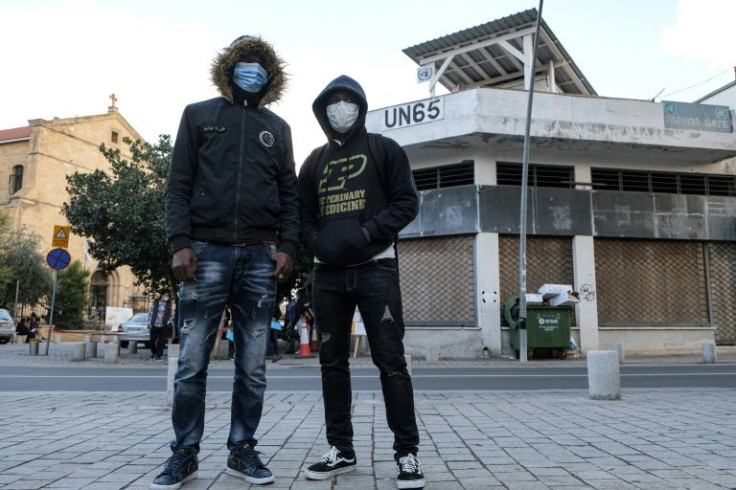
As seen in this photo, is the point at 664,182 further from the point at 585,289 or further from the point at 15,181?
the point at 15,181

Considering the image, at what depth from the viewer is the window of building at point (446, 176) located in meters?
19.0

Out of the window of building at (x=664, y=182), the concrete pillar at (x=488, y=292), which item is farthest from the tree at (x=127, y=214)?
the window of building at (x=664, y=182)

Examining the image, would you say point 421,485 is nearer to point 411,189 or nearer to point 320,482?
point 320,482

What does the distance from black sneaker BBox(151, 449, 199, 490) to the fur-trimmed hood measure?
6.68 feet

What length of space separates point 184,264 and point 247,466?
1117 millimetres

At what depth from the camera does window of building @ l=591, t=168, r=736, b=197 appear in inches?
772

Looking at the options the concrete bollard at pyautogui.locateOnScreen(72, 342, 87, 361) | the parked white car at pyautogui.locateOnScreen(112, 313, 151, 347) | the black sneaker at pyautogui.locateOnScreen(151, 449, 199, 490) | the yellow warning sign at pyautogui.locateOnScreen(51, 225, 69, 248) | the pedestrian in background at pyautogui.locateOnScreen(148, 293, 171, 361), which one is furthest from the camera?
the parked white car at pyautogui.locateOnScreen(112, 313, 151, 347)

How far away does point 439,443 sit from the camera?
4336 millimetres

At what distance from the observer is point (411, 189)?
143 inches

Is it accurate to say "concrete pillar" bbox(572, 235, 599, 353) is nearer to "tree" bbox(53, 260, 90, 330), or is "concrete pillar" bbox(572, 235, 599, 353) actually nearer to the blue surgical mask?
the blue surgical mask

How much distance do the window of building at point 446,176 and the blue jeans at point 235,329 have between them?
629 inches

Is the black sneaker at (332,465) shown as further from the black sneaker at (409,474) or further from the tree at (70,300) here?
the tree at (70,300)

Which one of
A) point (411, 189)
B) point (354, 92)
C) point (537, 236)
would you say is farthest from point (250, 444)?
point (537, 236)

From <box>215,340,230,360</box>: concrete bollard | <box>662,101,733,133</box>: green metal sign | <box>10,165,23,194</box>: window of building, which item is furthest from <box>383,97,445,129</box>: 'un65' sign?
<box>10,165,23,194</box>: window of building
